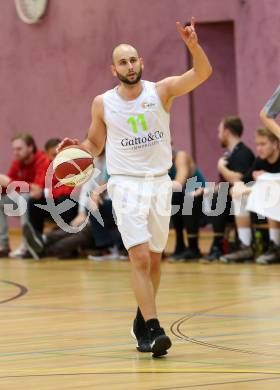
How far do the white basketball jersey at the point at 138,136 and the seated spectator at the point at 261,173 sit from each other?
17.7 ft

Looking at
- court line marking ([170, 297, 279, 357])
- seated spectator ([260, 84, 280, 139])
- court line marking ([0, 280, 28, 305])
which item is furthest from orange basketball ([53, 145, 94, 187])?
court line marking ([0, 280, 28, 305])

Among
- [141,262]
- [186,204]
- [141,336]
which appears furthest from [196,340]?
[186,204]

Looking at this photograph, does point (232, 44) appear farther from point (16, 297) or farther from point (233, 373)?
point (233, 373)

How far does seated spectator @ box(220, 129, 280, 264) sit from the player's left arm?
5340 mm

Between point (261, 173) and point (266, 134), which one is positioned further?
point (261, 173)

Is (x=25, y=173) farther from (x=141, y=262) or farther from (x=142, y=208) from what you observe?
(x=141, y=262)

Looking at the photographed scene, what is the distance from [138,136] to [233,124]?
629 centimetres

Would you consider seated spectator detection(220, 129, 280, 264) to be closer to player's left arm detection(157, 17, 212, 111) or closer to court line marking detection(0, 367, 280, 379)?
player's left arm detection(157, 17, 212, 111)

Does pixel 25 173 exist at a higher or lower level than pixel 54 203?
higher

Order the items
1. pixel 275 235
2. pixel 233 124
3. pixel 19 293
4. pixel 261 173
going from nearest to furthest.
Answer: pixel 19 293 < pixel 261 173 < pixel 275 235 < pixel 233 124

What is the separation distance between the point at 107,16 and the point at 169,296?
353 inches

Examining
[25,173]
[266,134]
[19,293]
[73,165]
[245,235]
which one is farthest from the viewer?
[25,173]

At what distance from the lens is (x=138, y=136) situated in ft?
23.6

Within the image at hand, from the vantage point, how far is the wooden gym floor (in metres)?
6.09
